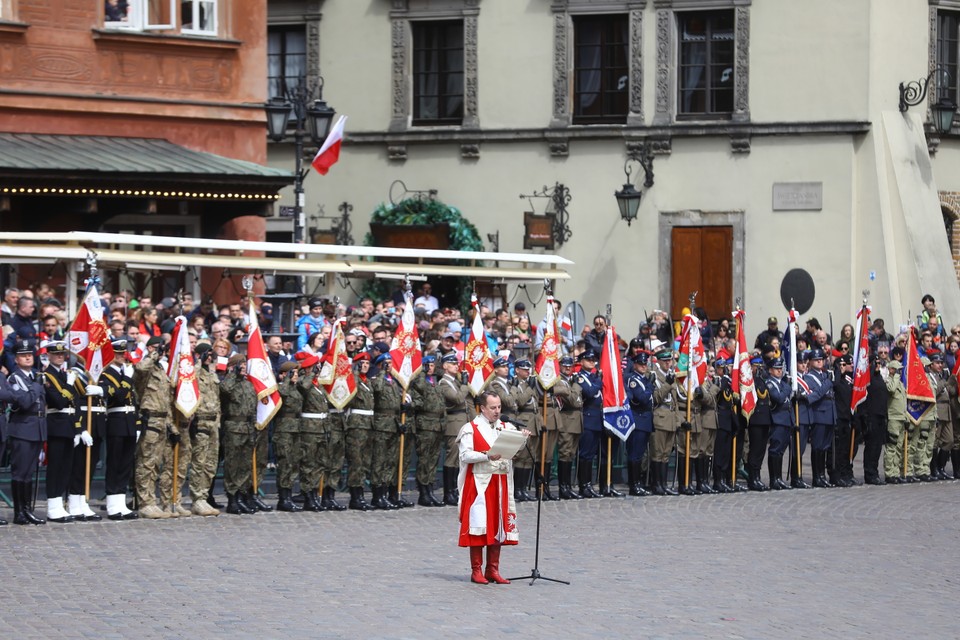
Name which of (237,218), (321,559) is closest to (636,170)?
(237,218)

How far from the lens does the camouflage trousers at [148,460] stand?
62.8 ft

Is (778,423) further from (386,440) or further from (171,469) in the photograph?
(171,469)

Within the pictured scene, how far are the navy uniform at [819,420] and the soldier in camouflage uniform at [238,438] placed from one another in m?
7.75

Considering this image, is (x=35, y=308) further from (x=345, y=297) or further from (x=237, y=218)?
(x=345, y=297)

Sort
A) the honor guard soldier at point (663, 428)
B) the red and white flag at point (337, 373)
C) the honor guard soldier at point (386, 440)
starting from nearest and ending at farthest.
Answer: the red and white flag at point (337, 373) → the honor guard soldier at point (386, 440) → the honor guard soldier at point (663, 428)

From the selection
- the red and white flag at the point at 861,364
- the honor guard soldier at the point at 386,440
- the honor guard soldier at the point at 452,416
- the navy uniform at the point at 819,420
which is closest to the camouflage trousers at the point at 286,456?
the honor guard soldier at the point at 386,440

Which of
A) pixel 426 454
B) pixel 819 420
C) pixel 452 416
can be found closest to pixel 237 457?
pixel 426 454

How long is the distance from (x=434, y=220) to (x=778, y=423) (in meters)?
12.3

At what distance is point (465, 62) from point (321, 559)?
19.6 m

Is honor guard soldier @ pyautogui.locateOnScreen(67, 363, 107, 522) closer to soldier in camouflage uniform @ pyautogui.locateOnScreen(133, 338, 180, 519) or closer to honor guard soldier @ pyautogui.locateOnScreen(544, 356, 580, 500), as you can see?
soldier in camouflage uniform @ pyautogui.locateOnScreen(133, 338, 180, 519)

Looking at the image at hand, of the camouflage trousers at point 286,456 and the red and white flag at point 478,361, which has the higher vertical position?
the red and white flag at point 478,361

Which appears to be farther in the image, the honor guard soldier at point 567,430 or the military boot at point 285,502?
the honor guard soldier at point 567,430

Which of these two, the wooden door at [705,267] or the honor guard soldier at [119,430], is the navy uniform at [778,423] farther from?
the wooden door at [705,267]

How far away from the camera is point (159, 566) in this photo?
15.7 meters
